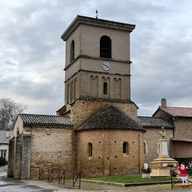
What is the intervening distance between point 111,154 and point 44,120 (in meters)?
7.43

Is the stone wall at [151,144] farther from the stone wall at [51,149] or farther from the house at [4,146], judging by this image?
the house at [4,146]

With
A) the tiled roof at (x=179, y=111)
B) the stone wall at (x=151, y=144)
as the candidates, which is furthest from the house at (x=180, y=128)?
the stone wall at (x=151, y=144)

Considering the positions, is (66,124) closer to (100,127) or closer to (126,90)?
(100,127)

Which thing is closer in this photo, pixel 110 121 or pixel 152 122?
pixel 110 121

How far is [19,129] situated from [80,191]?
45.6ft

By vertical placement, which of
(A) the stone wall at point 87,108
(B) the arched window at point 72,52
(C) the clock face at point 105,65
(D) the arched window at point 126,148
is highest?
(B) the arched window at point 72,52

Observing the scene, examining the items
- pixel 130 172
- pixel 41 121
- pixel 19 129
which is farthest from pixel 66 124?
pixel 130 172

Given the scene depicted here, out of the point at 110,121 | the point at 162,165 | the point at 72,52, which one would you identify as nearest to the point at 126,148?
the point at 110,121

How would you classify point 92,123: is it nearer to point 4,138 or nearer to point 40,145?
point 40,145

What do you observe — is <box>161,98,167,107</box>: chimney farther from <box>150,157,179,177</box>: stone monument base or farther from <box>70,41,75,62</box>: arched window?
<box>150,157,179,177</box>: stone monument base

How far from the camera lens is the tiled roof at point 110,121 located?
26438 millimetres

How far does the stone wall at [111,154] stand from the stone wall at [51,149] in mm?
1520

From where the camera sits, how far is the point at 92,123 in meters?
27.5

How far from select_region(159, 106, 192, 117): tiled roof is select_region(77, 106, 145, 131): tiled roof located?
1010 cm
